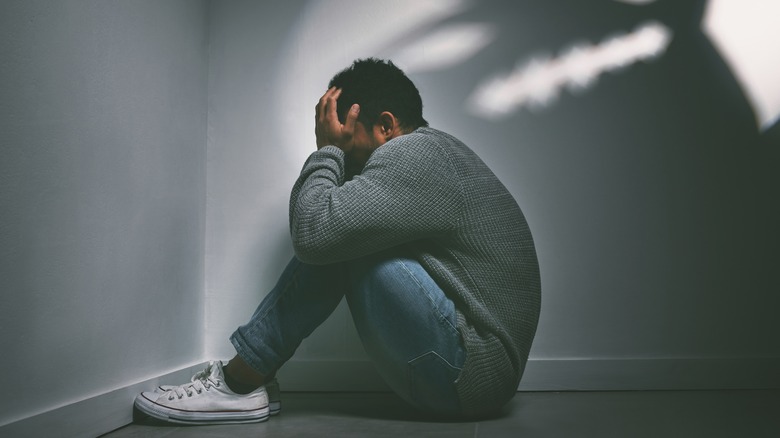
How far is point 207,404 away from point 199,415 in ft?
0.08

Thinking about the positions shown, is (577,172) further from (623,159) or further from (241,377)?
(241,377)

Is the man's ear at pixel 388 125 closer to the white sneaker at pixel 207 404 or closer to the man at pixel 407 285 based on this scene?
the man at pixel 407 285

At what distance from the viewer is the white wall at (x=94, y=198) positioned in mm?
1008

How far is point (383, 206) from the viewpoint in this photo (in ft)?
3.83

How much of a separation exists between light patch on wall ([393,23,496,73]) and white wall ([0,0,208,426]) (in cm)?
61

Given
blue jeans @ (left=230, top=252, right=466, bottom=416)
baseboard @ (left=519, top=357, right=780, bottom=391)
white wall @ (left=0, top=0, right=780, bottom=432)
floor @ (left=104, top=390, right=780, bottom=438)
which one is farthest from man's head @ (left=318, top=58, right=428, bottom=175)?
baseboard @ (left=519, top=357, right=780, bottom=391)

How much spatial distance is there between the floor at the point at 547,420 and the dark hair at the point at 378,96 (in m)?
0.62

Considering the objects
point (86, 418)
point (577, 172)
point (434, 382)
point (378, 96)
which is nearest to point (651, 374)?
point (577, 172)

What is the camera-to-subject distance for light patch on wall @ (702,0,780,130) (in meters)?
1.79

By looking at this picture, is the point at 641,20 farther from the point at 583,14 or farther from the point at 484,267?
the point at 484,267

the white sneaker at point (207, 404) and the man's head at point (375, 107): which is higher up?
the man's head at point (375, 107)

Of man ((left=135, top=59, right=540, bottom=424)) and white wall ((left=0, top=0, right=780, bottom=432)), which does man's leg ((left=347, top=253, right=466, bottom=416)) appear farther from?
white wall ((left=0, top=0, right=780, bottom=432))

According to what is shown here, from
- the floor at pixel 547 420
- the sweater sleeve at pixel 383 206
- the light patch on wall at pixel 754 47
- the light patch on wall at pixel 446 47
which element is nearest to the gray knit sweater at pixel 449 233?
the sweater sleeve at pixel 383 206

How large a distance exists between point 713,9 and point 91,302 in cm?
175
